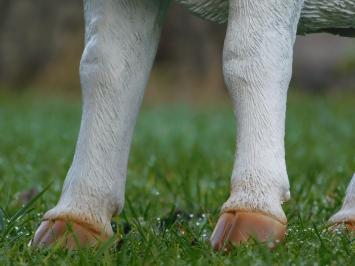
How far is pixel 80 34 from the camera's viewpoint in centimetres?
1020

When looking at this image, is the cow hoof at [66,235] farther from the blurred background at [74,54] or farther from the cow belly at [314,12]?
the blurred background at [74,54]

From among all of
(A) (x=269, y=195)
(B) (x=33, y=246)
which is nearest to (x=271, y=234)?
(A) (x=269, y=195)

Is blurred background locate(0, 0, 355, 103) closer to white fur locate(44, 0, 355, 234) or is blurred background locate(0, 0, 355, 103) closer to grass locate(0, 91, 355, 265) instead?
grass locate(0, 91, 355, 265)

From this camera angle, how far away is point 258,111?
1.75 meters

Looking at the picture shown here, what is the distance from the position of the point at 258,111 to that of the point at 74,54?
864cm

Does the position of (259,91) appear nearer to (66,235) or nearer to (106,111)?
(106,111)

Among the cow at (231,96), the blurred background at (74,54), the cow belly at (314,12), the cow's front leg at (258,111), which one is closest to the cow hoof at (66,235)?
the cow at (231,96)

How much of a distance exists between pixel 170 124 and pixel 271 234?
14.6ft

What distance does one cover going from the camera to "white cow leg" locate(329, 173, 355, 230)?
2.08 m

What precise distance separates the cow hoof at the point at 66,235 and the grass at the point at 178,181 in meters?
0.04

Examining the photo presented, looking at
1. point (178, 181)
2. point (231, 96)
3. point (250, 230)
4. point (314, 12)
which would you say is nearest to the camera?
point (250, 230)

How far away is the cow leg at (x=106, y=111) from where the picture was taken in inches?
73.2

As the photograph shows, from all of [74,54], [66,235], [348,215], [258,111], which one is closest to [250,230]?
[258,111]

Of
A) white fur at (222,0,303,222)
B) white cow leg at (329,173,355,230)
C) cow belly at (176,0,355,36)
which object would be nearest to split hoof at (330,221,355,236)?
white cow leg at (329,173,355,230)
